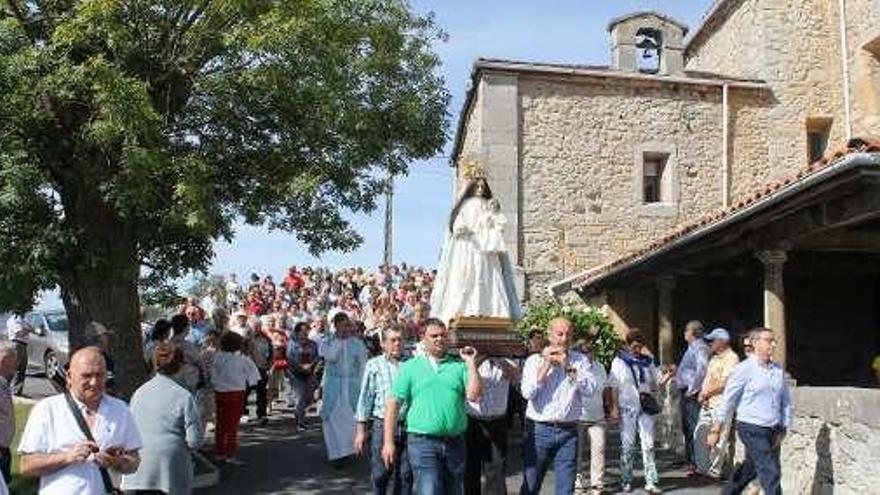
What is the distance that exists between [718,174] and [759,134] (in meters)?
1.19

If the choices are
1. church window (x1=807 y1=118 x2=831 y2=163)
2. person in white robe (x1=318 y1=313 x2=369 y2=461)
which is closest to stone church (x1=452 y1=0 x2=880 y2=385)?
church window (x1=807 y1=118 x2=831 y2=163)

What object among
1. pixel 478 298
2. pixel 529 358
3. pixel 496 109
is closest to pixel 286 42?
pixel 478 298

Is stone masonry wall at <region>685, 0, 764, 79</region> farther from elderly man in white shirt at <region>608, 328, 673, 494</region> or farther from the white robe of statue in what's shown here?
the white robe of statue

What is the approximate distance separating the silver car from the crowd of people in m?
7.52

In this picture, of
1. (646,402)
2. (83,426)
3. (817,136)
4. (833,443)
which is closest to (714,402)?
(646,402)

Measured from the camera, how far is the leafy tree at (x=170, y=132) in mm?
9836

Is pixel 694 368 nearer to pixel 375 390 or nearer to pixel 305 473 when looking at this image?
pixel 375 390

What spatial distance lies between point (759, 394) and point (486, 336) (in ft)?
7.52

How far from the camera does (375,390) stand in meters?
8.70

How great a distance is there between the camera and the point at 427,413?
7020 millimetres

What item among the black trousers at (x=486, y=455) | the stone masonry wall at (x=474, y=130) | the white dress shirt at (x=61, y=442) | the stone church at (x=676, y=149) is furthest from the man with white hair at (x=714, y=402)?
the stone masonry wall at (x=474, y=130)

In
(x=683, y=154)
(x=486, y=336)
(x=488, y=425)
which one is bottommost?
(x=488, y=425)

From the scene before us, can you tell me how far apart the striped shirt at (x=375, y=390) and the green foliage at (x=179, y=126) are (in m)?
2.34

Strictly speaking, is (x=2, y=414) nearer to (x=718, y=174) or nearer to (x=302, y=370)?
(x=302, y=370)
